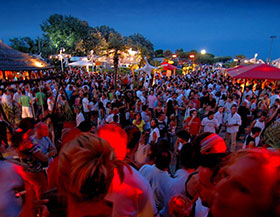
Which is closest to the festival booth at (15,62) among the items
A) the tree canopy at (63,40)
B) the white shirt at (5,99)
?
the white shirt at (5,99)

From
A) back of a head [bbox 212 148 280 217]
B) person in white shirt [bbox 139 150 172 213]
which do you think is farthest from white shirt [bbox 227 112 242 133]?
back of a head [bbox 212 148 280 217]

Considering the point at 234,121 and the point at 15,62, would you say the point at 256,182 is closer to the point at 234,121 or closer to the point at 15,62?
the point at 15,62

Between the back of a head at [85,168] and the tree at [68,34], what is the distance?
32022 mm

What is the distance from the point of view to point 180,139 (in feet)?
12.6

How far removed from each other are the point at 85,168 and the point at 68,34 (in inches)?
1617

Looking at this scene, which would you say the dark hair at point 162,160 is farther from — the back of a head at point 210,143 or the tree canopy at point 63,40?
the tree canopy at point 63,40

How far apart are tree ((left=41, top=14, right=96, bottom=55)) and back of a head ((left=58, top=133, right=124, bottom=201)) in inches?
1261

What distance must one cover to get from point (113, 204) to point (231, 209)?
85 cm

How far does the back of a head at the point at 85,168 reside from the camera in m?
1.01

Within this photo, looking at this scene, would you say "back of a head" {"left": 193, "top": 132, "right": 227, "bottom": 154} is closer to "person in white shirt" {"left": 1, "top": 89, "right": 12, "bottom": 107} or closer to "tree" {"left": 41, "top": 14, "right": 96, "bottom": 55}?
"person in white shirt" {"left": 1, "top": 89, "right": 12, "bottom": 107}

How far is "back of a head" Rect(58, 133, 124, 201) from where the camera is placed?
101 cm

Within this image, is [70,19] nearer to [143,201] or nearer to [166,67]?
[166,67]

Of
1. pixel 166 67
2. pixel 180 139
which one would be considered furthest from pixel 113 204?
pixel 166 67

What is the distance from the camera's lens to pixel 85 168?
1.01 meters
